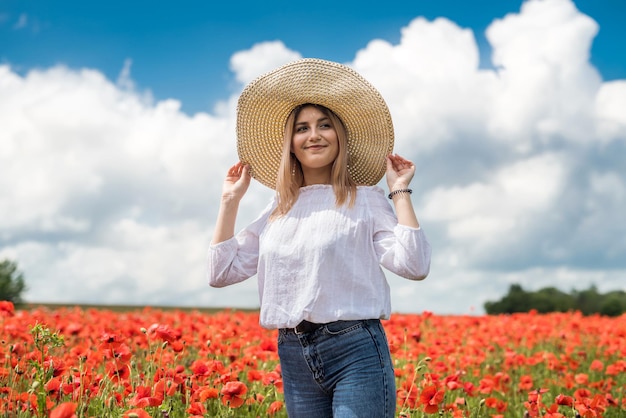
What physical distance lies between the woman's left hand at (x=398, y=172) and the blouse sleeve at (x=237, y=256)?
1.99ft

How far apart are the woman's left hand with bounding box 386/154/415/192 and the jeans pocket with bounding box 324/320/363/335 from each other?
67cm

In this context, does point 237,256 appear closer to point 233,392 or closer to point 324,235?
point 324,235

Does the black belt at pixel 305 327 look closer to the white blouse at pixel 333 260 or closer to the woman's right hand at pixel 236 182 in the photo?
the white blouse at pixel 333 260

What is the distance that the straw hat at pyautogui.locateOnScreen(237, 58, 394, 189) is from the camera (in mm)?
3408

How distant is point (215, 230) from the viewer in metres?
3.33

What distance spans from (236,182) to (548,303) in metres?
25.7

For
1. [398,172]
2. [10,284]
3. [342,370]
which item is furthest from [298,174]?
[10,284]

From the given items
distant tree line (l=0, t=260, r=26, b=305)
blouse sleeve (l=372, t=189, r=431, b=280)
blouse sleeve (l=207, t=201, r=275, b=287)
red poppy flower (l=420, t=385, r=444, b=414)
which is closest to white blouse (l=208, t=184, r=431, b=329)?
blouse sleeve (l=372, t=189, r=431, b=280)

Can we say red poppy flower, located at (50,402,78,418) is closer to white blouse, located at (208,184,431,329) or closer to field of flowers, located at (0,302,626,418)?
field of flowers, located at (0,302,626,418)

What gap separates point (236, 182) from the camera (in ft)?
11.4

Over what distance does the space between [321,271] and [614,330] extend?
7842mm

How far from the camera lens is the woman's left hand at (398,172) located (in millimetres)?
3121

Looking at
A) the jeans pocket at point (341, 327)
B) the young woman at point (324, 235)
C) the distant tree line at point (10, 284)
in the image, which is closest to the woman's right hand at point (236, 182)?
the young woman at point (324, 235)

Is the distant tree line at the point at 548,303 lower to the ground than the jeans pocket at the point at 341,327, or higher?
higher
